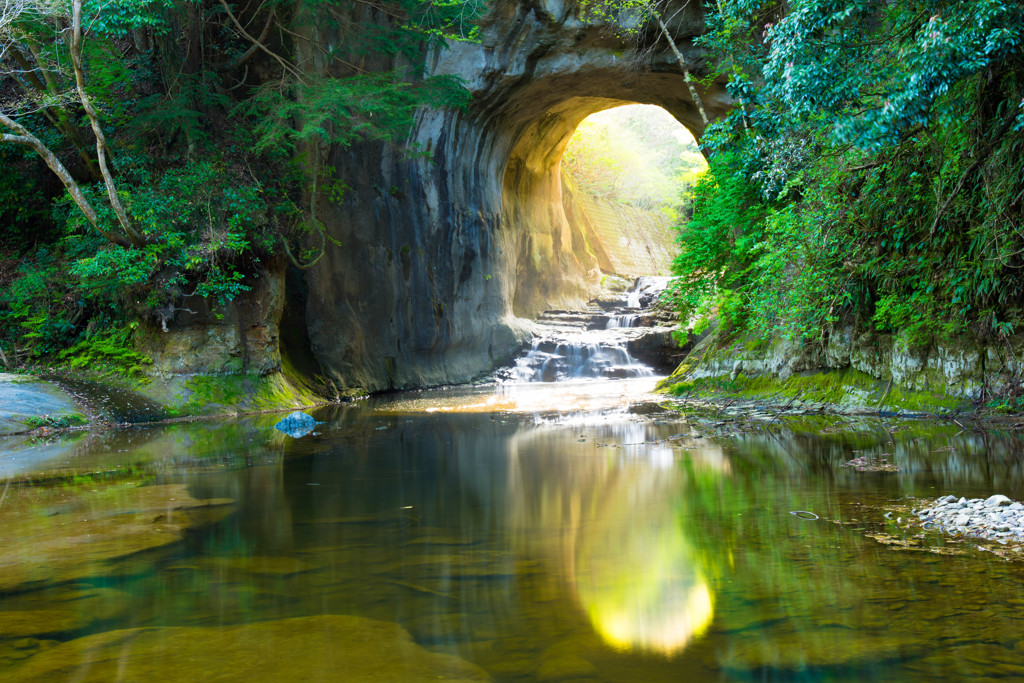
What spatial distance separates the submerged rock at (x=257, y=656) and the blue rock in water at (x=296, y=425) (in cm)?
768

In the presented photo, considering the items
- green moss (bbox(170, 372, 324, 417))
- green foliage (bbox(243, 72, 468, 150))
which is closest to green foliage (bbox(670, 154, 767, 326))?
green foliage (bbox(243, 72, 468, 150))

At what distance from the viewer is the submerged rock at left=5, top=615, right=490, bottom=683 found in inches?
94.9

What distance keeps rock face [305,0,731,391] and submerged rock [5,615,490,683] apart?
1406cm

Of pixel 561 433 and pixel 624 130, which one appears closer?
pixel 561 433

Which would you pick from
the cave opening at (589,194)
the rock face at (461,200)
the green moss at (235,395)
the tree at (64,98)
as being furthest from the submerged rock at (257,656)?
the rock face at (461,200)

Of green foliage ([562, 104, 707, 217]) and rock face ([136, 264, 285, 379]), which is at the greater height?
green foliage ([562, 104, 707, 217])

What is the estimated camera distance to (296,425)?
10672 mm

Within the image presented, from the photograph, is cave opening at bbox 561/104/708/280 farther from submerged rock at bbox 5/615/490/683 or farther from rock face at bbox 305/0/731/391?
submerged rock at bbox 5/615/490/683

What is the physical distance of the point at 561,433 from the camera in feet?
30.8

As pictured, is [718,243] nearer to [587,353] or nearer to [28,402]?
[587,353]

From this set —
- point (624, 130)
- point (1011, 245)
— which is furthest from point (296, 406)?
point (624, 130)

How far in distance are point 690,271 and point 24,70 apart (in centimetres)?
1258

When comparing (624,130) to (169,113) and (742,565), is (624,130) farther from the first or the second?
(742,565)

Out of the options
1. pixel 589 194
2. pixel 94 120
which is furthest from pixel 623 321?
pixel 94 120
